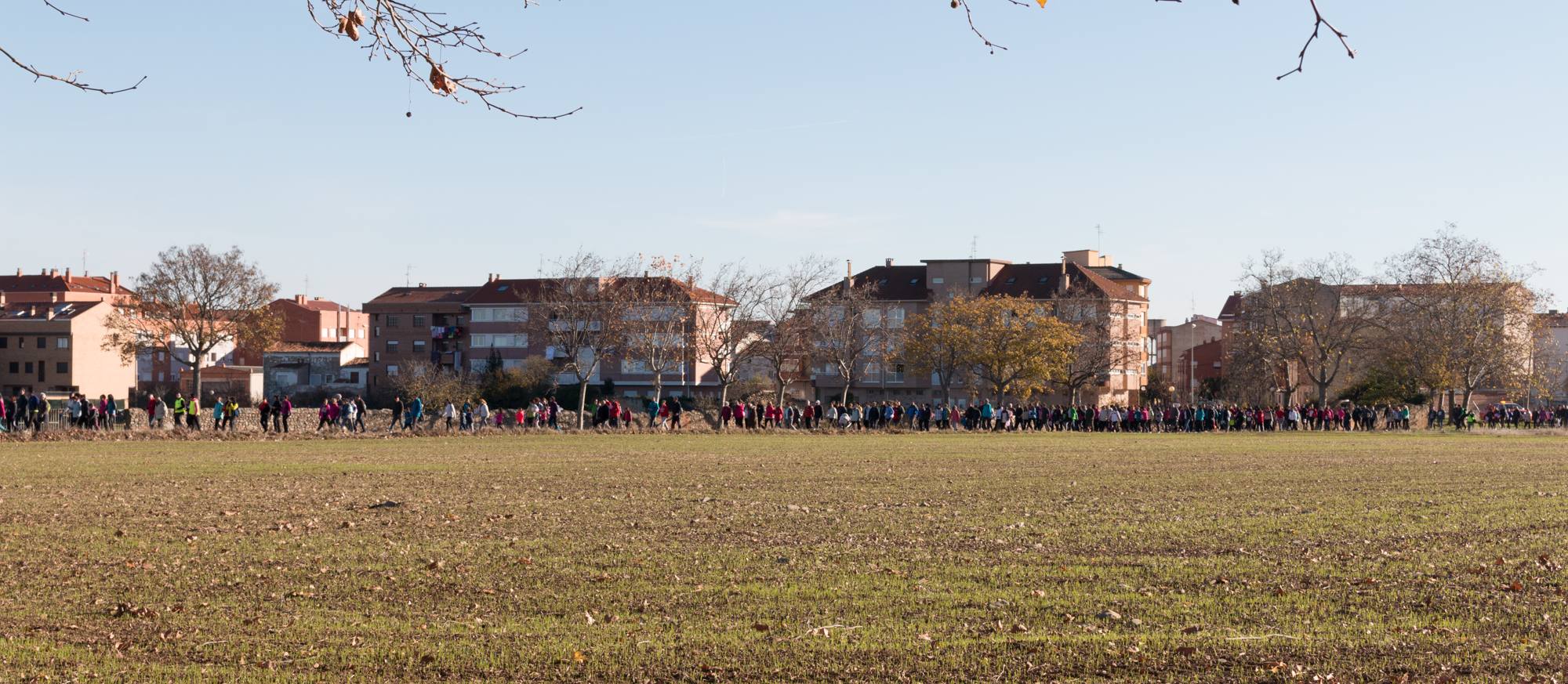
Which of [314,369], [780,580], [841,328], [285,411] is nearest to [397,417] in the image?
[285,411]

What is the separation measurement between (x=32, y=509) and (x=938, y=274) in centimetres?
10360

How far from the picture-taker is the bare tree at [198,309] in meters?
96.1

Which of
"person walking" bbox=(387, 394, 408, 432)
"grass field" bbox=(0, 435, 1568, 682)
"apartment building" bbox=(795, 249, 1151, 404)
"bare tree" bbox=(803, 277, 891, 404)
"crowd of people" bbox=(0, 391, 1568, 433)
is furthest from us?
"apartment building" bbox=(795, 249, 1151, 404)

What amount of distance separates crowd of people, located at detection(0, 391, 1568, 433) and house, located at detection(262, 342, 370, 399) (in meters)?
50.0

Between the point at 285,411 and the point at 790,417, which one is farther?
the point at 790,417

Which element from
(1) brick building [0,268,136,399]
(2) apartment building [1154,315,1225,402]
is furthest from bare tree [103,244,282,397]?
(2) apartment building [1154,315,1225,402]

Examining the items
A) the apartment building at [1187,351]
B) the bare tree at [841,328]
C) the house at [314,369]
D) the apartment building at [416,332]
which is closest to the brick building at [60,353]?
the house at [314,369]

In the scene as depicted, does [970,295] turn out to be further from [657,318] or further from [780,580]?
[780,580]

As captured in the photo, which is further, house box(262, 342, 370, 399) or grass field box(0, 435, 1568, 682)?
house box(262, 342, 370, 399)

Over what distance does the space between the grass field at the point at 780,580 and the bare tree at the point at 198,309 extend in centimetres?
7618

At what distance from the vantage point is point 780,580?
485 inches

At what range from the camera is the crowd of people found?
50.7m

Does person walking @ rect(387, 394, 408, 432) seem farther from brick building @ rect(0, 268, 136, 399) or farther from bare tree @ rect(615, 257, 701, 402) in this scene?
brick building @ rect(0, 268, 136, 399)

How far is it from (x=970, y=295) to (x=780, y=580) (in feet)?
330
